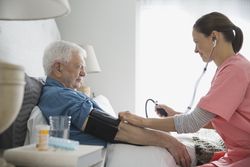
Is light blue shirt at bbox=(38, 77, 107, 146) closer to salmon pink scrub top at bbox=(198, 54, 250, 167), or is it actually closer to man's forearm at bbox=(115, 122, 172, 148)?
man's forearm at bbox=(115, 122, 172, 148)

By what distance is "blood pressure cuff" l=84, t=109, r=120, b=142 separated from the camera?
1.24 m

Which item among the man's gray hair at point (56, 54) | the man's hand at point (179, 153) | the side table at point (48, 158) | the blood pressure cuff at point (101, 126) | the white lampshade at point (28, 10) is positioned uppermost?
Answer: the white lampshade at point (28, 10)

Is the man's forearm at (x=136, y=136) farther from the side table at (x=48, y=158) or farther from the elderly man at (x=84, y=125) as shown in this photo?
the side table at (x=48, y=158)

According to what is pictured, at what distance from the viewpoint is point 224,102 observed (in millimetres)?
1142

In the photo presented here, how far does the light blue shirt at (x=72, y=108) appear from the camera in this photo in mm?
1250

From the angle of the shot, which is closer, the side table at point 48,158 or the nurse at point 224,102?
the side table at point 48,158

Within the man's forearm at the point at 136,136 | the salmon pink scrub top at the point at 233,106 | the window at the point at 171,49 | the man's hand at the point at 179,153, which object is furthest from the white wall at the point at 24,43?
the window at the point at 171,49

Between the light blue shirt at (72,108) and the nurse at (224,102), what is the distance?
0.16m

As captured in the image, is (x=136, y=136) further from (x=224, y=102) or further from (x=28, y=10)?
(x=28, y=10)

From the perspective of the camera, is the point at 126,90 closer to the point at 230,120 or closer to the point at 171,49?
the point at 171,49

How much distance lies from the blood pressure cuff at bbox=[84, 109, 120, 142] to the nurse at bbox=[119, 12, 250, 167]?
61 millimetres

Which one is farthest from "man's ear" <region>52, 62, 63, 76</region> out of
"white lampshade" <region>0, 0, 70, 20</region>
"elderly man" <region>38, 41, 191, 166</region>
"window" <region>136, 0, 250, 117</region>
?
"window" <region>136, 0, 250, 117</region>

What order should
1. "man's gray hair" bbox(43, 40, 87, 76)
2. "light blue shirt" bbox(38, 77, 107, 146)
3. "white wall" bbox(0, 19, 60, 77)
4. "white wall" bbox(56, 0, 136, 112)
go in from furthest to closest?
1. "white wall" bbox(56, 0, 136, 112)
2. "white wall" bbox(0, 19, 60, 77)
3. "man's gray hair" bbox(43, 40, 87, 76)
4. "light blue shirt" bbox(38, 77, 107, 146)

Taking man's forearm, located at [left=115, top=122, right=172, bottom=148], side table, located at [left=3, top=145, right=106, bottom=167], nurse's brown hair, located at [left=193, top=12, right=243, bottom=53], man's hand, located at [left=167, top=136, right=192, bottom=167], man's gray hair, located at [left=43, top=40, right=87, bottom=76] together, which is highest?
nurse's brown hair, located at [left=193, top=12, right=243, bottom=53]
